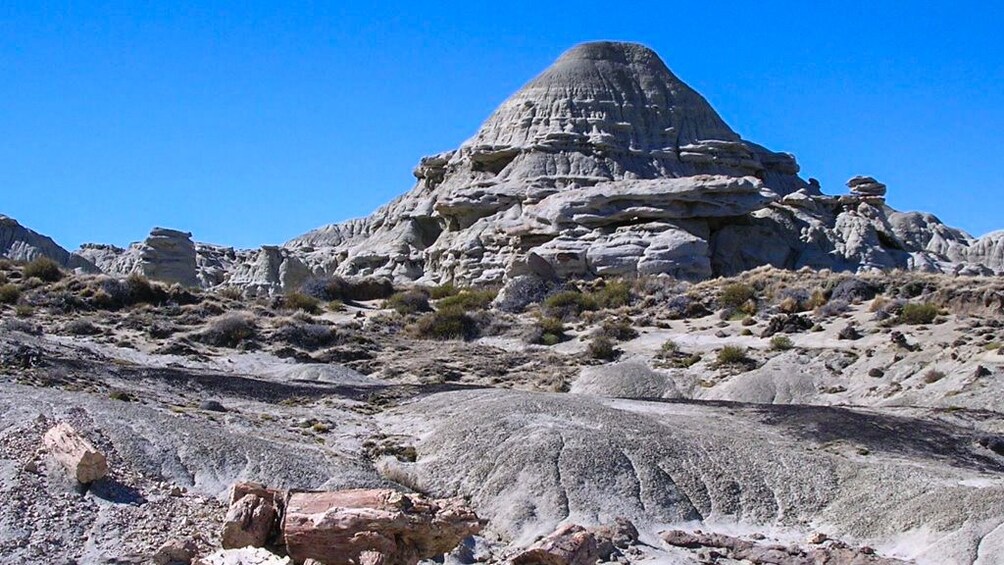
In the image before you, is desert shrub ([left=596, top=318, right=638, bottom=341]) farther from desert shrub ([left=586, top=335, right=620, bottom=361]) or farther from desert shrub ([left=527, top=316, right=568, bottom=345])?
desert shrub ([left=527, top=316, right=568, bottom=345])

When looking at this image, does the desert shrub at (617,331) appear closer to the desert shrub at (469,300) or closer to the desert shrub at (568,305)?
the desert shrub at (568,305)

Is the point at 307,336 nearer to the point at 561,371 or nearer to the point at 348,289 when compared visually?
the point at 561,371

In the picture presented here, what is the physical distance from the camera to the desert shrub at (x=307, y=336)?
34772 mm

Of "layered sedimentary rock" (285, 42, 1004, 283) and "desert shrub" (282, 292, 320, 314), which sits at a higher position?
"layered sedimentary rock" (285, 42, 1004, 283)

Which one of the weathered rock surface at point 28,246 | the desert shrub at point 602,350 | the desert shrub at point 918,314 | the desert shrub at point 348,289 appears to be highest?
the weathered rock surface at point 28,246

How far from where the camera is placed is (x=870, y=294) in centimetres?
3688

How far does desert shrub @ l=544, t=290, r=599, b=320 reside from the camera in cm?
4008

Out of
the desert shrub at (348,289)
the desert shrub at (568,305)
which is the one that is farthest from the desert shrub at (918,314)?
the desert shrub at (348,289)

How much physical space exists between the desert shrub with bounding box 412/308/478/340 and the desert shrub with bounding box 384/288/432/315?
2971 mm

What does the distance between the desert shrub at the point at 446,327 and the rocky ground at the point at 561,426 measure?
664mm

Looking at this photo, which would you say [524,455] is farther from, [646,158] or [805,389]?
[646,158]

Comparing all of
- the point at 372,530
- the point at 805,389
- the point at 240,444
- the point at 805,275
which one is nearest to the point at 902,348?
the point at 805,389

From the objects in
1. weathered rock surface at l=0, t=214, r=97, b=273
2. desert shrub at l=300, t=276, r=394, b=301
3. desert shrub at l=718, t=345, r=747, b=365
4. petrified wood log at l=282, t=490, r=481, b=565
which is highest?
weathered rock surface at l=0, t=214, r=97, b=273

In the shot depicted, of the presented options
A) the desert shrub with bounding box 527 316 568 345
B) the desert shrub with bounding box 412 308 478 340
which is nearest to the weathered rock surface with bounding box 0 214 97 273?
the desert shrub with bounding box 412 308 478 340
